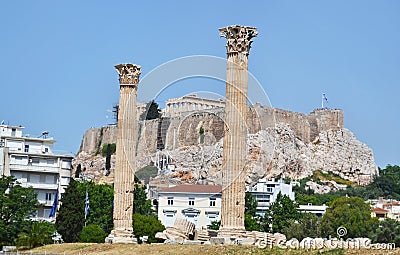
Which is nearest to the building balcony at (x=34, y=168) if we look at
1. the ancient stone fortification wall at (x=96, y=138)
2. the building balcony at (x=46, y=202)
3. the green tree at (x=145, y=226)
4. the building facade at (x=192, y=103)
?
the building balcony at (x=46, y=202)

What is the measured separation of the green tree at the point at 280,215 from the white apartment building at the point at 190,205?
4.14m

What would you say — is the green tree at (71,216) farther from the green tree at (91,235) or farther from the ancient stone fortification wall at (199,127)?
the ancient stone fortification wall at (199,127)

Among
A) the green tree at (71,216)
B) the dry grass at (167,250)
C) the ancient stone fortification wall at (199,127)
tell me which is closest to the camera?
the dry grass at (167,250)

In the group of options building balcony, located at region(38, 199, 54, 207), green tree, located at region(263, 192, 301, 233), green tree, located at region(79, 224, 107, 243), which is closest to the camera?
green tree, located at region(79, 224, 107, 243)

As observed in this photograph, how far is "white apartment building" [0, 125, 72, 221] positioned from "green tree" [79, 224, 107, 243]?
39.3 feet

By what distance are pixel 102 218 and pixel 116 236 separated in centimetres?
2100

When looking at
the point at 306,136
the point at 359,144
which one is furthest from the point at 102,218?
the point at 359,144

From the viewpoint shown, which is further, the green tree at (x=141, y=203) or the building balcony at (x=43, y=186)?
the green tree at (x=141, y=203)

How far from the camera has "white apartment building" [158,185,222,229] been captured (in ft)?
237

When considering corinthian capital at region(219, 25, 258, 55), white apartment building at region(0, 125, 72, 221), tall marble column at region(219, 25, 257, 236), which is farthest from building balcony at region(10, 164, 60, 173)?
corinthian capital at region(219, 25, 258, 55)

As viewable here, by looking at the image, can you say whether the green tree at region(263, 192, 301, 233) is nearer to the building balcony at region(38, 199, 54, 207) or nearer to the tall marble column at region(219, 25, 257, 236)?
the building balcony at region(38, 199, 54, 207)

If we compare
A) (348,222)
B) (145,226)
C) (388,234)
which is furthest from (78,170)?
(388,234)

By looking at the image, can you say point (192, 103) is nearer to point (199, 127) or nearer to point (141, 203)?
point (199, 127)

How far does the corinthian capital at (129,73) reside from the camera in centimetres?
4303
